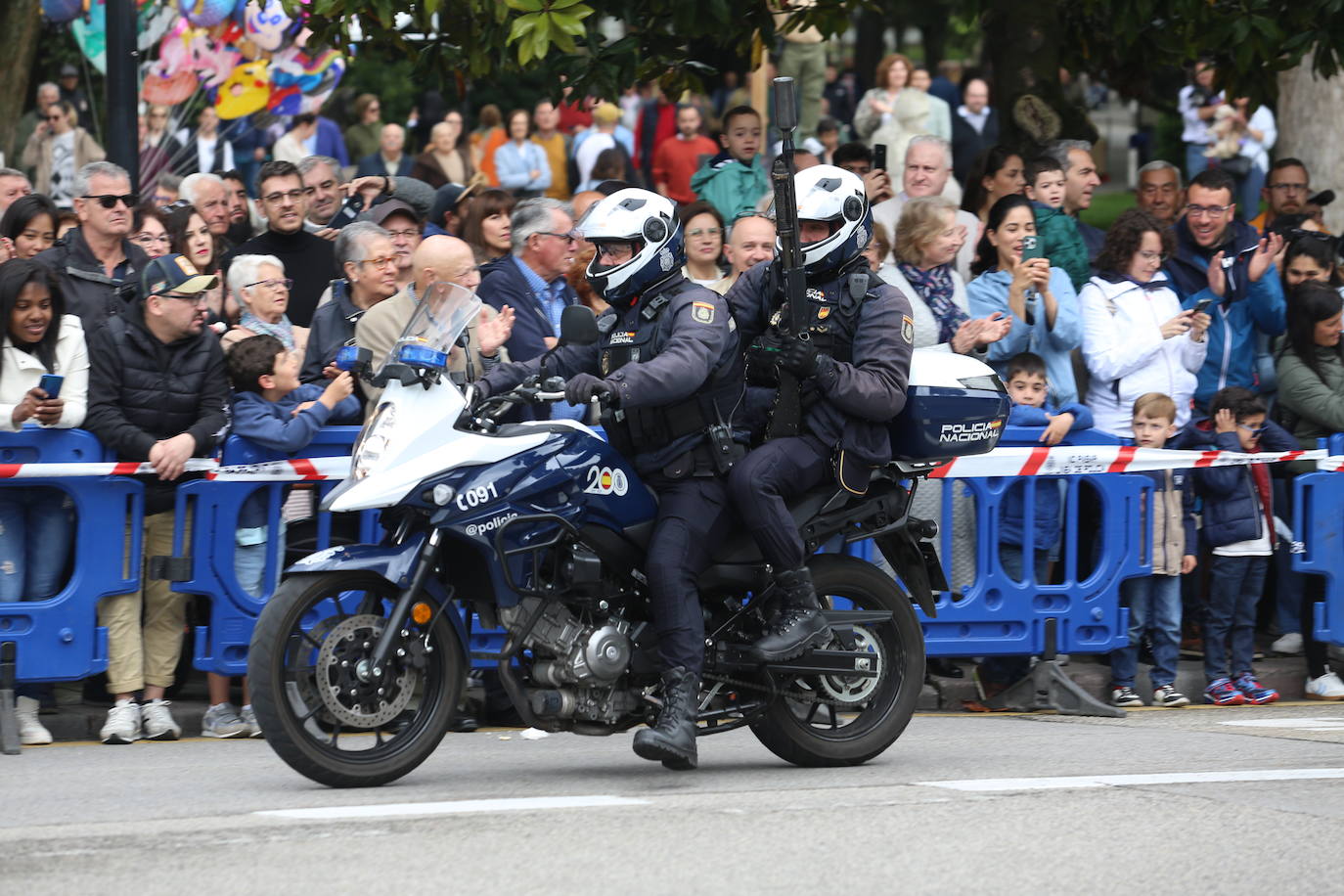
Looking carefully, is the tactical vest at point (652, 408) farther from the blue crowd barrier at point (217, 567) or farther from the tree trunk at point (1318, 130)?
the tree trunk at point (1318, 130)

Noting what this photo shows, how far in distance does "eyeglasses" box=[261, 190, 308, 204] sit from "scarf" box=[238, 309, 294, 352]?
1.68 meters

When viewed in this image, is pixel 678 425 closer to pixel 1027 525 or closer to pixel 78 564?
pixel 78 564

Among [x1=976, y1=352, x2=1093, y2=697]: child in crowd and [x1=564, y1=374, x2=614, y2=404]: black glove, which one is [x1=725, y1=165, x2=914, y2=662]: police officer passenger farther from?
[x1=976, y1=352, x2=1093, y2=697]: child in crowd

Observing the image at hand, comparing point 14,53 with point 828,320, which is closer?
point 828,320

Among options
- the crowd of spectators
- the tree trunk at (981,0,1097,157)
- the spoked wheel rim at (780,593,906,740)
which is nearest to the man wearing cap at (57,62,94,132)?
the crowd of spectators

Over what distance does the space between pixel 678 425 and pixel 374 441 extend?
103 centimetres

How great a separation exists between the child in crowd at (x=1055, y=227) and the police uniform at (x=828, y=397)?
4.01 meters

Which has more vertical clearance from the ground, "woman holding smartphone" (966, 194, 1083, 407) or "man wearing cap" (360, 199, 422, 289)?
"man wearing cap" (360, 199, 422, 289)

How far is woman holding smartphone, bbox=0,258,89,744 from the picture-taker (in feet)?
27.8

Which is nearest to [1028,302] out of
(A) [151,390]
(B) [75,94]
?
(A) [151,390]

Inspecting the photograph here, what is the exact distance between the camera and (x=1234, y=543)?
10234 mm

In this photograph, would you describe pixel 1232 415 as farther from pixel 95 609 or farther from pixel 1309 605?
pixel 95 609

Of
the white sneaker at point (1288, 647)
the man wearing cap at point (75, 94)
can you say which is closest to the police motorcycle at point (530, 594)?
the white sneaker at point (1288, 647)

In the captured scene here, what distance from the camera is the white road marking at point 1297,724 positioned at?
30.2 feet
